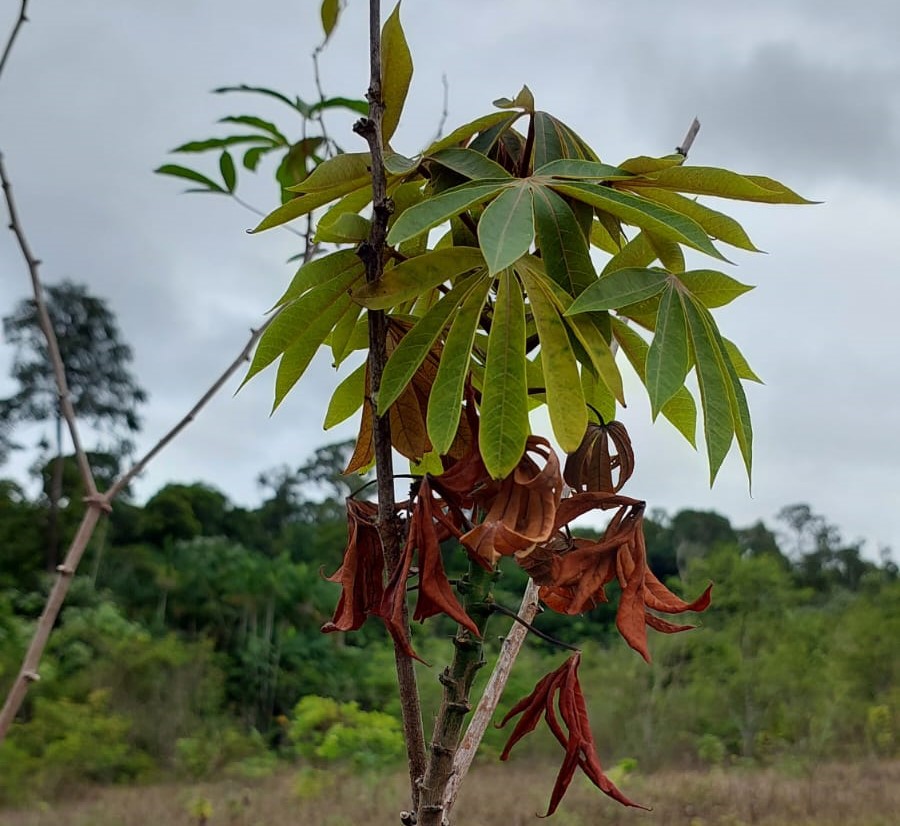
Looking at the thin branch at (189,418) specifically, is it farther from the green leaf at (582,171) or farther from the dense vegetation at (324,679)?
the dense vegetation at (324,679)

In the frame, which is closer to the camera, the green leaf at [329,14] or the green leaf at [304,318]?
the green leaf at [304,318]

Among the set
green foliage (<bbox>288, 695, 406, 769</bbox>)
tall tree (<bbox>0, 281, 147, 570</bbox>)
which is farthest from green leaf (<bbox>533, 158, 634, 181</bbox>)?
tall tree (<bbox>0, 281, 147, 570</bbox>)

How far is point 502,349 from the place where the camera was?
51 cm

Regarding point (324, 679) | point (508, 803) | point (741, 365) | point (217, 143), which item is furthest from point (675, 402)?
point (324, 679)

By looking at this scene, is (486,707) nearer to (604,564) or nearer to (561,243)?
(604,564)

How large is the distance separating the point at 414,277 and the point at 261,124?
2.01ft

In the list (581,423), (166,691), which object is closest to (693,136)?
(581,423)

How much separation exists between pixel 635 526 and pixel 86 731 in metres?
7.39

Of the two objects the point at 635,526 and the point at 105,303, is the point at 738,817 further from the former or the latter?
the point at 105,303

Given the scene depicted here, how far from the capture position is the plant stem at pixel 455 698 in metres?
0.55

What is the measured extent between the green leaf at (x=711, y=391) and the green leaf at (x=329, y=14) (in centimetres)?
44

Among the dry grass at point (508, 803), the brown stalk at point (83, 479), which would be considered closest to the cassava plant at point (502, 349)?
the brown stalk at point (83, 479)

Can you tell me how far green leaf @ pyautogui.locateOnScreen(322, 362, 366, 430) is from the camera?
688 mm

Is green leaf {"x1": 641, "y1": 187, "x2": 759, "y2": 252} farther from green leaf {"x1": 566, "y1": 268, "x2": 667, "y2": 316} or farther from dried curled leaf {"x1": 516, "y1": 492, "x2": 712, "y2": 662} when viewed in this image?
dried curled leaf {"x1": 516, "y1": 492, "x2": 712, "y2": 662}
